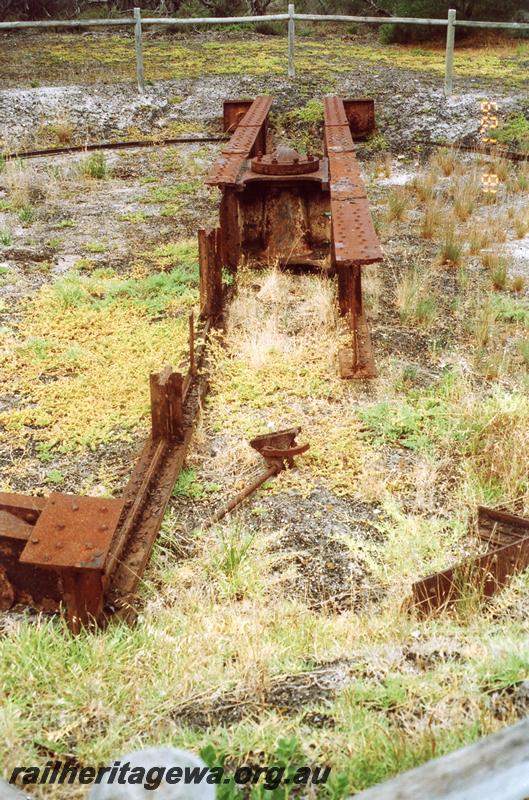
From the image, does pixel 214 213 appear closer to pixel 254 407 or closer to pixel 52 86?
pixel 254 407

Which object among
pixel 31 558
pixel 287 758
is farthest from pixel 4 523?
pixel 287 758

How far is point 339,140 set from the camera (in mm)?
7934

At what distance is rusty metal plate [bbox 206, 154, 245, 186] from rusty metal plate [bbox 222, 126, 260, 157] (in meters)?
0.16

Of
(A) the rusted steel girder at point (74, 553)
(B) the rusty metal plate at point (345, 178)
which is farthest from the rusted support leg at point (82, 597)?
(B) the rusty metal plate at point (345, 178)

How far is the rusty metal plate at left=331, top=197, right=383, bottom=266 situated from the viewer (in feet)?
17.0

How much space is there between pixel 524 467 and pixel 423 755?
7.93ft

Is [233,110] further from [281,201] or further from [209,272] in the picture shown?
[209,272]

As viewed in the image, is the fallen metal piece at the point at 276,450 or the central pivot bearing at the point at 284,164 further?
the central pivot bearing at the point at 284,164

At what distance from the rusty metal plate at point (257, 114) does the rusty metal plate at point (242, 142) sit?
0.59 feet

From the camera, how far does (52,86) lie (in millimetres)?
13047

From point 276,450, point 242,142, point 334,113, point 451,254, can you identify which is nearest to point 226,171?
point 242,142

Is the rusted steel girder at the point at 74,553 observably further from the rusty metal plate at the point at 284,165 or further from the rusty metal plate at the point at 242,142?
the rusty metal plate at the point at 242,142

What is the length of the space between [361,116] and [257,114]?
3037mm

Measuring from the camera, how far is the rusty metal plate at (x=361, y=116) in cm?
1169
